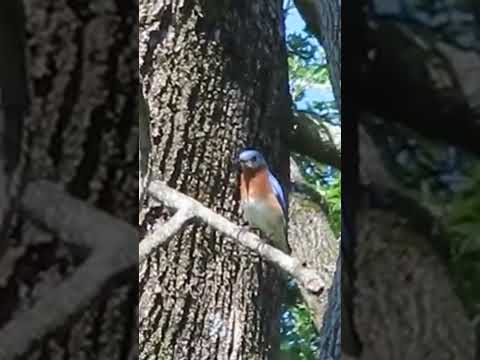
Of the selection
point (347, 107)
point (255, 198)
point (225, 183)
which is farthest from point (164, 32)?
point (347, 107)

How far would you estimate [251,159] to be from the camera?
1.97 meters

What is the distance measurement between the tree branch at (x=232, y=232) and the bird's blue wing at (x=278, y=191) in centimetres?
44

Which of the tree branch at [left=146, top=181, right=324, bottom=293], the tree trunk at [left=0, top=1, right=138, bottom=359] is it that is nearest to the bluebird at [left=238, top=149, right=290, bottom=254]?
the tree branch at [left=146, top=181, right=324, bottom=293]

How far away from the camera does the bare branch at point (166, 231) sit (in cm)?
164

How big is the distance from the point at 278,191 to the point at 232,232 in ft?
1.87

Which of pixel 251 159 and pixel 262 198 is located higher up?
pixel 251 159

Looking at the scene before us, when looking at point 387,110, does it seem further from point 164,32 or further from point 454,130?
point 164,32

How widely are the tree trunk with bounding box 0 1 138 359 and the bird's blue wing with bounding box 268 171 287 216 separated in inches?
67.3

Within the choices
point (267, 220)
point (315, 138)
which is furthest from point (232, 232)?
point (315, 138)

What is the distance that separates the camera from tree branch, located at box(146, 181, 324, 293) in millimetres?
1599

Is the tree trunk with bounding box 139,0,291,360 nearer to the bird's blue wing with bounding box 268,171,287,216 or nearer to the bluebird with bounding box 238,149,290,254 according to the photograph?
the bluebird with bounding box 238,149,290,254

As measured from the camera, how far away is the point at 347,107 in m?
0.48

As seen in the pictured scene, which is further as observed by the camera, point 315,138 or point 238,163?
point 315,138

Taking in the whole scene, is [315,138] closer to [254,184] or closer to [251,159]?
[254,184]
